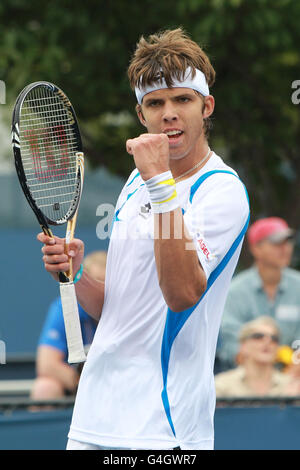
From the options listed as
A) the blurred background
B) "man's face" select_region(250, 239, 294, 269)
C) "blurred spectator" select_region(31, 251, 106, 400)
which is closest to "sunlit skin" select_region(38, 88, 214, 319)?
the blurred background

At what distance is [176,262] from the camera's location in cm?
301

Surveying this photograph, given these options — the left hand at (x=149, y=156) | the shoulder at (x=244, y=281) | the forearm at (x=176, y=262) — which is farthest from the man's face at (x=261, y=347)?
the left hand at (x=149, y=156)

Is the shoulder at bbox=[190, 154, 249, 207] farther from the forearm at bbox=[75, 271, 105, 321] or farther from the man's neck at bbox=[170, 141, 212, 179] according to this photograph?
the forearm at bbox=[75, 271, 105, 321]

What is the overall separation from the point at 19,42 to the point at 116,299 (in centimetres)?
592

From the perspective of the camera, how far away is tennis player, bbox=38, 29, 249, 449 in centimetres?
333

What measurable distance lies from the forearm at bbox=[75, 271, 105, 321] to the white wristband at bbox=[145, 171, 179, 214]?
64 cm

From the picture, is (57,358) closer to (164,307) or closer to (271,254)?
(271,254)

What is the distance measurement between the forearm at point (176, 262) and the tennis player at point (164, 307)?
16cm

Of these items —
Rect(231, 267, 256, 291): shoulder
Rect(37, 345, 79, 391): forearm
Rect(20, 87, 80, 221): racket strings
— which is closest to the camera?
Rect(20, 87, 80, 221): racket strings

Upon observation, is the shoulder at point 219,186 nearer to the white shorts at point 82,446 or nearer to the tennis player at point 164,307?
the tennis player at point 164,307

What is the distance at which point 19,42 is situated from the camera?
8.86m

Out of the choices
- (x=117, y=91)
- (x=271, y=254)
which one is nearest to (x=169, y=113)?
(x=271, y=254)

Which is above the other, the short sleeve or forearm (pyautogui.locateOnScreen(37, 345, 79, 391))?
forearm (pyautogui.locateOnScreen(37, 345, 79, 391))

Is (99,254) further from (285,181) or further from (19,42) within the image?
(285,181)
